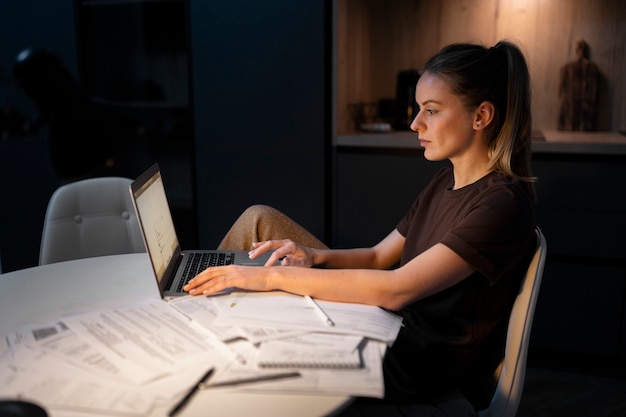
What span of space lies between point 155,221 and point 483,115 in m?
0.83

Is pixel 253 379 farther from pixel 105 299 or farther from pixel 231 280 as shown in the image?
pixel 105 299

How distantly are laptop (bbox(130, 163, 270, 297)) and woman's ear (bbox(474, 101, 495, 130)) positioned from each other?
0.68 meters

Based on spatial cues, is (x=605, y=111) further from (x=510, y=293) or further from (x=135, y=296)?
(x=135, y=296)

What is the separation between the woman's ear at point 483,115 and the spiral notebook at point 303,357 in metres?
0.64

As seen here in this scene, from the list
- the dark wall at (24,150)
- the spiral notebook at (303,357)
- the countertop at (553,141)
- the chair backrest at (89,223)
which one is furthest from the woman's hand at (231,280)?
the dark wall at (24,150)

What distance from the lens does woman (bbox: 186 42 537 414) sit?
4.49 feet

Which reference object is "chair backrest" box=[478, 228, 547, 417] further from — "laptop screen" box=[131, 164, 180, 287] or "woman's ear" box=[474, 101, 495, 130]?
"laptop screen" box=[131, 164, 180, 287]

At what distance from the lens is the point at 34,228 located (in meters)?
3.47

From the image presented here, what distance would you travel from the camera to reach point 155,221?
1.62 meters

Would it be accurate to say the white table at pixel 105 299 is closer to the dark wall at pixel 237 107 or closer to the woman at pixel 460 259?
the woman at pixel 460 259

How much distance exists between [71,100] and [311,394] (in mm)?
2790

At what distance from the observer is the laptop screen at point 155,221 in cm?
147

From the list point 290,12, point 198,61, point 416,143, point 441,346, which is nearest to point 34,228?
point 198,61

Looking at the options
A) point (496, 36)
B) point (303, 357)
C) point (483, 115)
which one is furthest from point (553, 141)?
point (303, 357)
